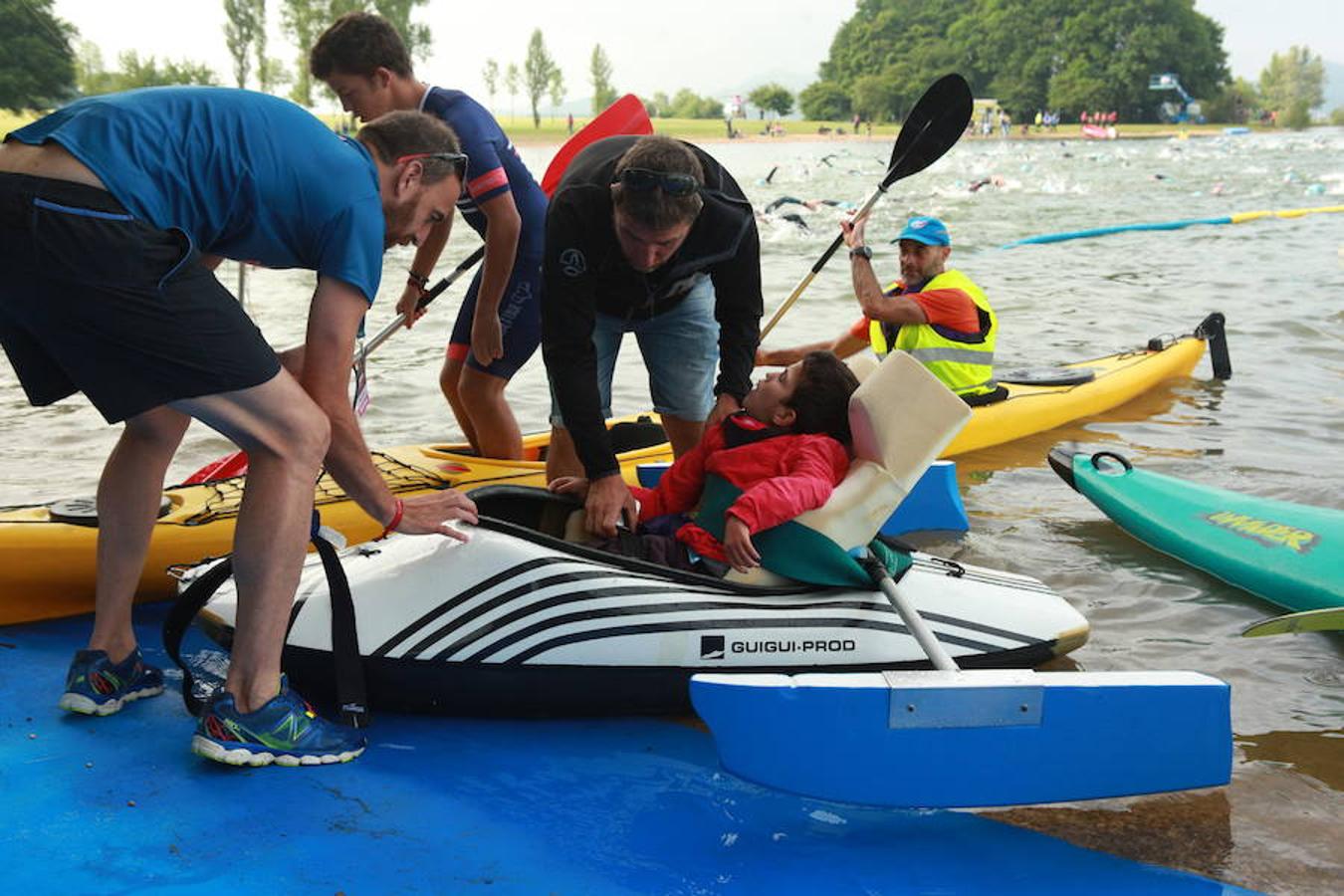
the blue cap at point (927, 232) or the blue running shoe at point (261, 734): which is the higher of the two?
the blue cap at point (927, 232)

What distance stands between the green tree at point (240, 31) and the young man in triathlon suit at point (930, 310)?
37.8 m

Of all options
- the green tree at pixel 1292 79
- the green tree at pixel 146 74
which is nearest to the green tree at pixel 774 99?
the green tree at pixel 1292 79

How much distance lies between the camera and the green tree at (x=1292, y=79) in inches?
5079

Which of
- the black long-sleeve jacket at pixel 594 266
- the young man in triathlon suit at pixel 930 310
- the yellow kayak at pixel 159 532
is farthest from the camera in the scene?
the young man in triathlon suit at pixel 930 310

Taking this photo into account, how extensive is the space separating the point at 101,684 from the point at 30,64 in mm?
17929

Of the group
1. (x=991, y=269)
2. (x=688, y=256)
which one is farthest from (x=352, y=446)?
(x=991, y=269)

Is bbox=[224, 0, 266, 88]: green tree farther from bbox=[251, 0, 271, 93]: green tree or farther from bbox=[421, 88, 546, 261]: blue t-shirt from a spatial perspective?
bbox=[421, 88, 546, 261]: blue t-shirt

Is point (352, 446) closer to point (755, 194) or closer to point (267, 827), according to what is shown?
point (267, 827)

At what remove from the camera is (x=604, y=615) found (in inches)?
120

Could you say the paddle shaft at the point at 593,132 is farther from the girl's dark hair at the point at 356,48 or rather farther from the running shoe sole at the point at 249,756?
the running shoe sole at the point at 249,756

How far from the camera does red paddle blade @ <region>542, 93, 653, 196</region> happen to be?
4.96 m

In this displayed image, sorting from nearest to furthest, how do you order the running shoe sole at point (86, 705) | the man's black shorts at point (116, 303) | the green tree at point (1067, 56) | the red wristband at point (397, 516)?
the man's black shorts at point (116, 303) < the red wristband at point (397, 516) < the running shoe sole at point (86, 705) < the green tree at point (1067, 56)

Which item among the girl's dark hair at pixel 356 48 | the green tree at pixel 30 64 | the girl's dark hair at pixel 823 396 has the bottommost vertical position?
the girl's dark hair at pixel 823 396

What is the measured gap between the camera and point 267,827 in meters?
2.58
